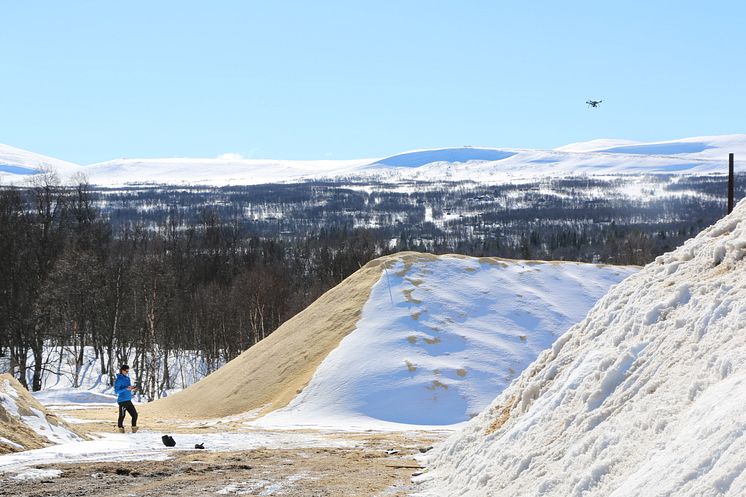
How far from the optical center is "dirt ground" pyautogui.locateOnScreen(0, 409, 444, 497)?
1072 centimetres

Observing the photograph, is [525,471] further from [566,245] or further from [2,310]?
[566,245]

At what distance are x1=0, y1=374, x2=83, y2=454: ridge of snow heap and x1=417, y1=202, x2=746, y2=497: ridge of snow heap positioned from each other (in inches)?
280

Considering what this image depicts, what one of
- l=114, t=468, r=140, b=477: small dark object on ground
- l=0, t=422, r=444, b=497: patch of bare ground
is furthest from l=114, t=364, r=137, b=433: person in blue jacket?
l=114, t=468, r=140, b=477: small dark object on ground

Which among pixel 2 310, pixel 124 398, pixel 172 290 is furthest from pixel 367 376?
pixel 172 290

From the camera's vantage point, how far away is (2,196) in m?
61.8

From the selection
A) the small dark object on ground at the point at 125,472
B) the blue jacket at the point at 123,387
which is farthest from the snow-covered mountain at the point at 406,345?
the small dark object on ground at the point at 125,472

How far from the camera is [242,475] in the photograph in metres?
12.3

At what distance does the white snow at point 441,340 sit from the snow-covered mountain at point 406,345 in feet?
0.14

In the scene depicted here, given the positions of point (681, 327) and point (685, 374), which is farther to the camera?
point (681, 327)

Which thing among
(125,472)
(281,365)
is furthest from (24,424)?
(281,365)

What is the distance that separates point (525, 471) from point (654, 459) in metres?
2.14

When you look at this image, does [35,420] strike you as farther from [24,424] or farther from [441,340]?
[441,340]

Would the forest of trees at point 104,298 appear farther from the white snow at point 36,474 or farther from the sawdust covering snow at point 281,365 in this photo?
the white snow at point 36,474

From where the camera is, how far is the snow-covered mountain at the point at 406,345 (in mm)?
26797
